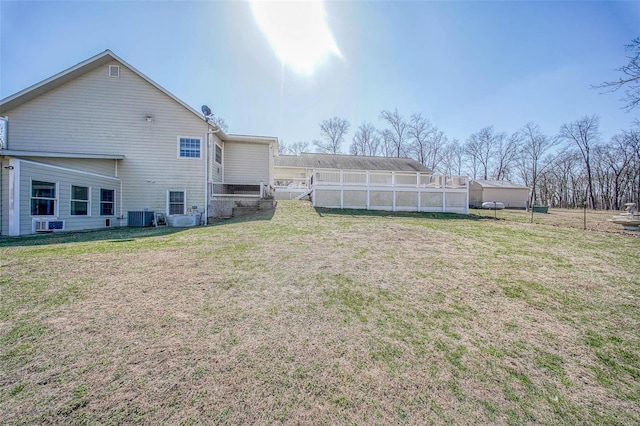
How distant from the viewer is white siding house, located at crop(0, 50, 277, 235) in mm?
11609

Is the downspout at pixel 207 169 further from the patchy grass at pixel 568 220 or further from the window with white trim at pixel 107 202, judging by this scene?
the patchy grass at pixel 568 220

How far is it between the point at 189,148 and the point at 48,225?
6223mm

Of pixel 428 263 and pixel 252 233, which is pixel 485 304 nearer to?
pixel 428 263

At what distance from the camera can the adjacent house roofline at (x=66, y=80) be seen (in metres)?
11.3

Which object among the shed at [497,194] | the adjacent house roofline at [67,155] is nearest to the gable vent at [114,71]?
the adjacent house roofline at [67,155]

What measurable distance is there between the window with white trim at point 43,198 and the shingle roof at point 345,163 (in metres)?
18.2

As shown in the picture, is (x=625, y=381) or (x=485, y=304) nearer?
(x=625, y=381)

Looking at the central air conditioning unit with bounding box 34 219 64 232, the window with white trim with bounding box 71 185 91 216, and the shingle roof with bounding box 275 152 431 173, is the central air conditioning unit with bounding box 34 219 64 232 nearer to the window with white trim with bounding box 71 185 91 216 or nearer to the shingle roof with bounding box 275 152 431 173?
the window with white trim with bounding box 71 185 91 216

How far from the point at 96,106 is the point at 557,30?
19.6m

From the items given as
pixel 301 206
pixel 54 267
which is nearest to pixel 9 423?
pixel 54 267

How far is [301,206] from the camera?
1379 centimetres

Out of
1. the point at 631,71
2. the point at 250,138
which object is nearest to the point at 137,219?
the point at 250,138

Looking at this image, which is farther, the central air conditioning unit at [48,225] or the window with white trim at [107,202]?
the window with white trim at [107,202]

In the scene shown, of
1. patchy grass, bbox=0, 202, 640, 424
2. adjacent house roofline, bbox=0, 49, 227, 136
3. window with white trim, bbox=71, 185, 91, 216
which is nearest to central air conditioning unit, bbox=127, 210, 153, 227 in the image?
window with white trim, bbox=71, 185, 91, 216
